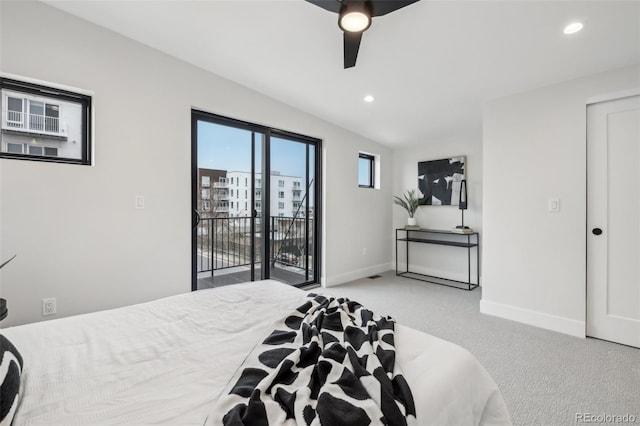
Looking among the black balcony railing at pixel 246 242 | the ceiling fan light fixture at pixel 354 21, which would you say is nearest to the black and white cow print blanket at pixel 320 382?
the ceiling fan light fixture at pixel 354 21

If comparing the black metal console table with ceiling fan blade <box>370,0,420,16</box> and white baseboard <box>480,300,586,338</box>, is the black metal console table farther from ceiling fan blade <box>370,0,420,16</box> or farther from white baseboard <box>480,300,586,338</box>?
ceiling fan blade <box>370,0,420,16</box>

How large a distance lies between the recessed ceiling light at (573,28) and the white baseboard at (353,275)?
3525 mm

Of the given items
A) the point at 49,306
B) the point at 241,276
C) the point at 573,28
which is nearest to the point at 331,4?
the point at 573,28

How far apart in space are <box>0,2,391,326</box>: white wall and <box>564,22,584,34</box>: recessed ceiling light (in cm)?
288

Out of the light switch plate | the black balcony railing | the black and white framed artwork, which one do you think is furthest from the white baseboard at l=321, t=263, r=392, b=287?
the light switch plate

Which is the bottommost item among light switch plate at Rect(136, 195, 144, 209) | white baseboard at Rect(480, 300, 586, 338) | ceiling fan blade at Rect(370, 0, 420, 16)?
white baseboard at Rect(480, 300, 586, 338)

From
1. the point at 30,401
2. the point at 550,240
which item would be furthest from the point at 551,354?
the point at 30,401

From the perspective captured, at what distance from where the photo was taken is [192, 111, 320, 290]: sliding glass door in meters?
3.11

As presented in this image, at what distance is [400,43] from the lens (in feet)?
7.58

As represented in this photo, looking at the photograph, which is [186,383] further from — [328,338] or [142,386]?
[328,338]

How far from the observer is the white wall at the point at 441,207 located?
4.22m

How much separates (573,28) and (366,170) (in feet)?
10.5

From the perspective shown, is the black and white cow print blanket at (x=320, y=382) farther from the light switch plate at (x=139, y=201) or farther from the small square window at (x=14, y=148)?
the small square window at (x=14, y=148)

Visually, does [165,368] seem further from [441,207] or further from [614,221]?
[441,207]
